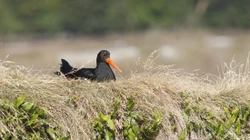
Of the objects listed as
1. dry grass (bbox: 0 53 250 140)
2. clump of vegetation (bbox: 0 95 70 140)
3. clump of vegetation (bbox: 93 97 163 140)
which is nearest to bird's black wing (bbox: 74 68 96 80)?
dry grass (bbox: 0 53 250 140)

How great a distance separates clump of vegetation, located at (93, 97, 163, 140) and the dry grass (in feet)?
0.25

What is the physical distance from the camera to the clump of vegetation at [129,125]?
22.2 ft

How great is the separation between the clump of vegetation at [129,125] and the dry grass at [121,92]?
76 millimetres

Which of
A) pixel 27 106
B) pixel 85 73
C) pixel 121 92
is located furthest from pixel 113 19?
pixel 27 106

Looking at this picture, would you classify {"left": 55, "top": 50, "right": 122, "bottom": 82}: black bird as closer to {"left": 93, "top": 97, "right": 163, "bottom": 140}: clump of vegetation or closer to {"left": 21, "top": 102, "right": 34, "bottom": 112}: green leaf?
{"left": 93, "top": 97, "right": 163, "bottom": 140}: clump of vegetation

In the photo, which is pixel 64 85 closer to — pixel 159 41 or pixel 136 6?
pixel 159 41

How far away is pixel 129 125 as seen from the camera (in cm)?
693

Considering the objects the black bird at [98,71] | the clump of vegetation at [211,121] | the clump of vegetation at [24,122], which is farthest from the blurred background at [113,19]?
the clump of vegetation at [24,122]

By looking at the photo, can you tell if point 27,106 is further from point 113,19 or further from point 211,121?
point 113,19

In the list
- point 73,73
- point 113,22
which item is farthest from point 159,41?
point 73,73

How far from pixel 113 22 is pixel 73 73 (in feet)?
155

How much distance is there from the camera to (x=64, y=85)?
275 inches

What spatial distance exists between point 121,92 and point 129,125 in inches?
14.5

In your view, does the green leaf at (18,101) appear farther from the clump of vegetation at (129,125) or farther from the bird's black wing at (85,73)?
the bird's black wing at (85,73)
